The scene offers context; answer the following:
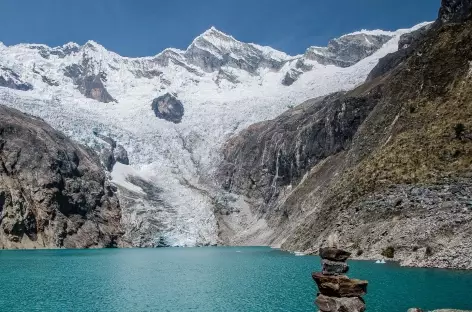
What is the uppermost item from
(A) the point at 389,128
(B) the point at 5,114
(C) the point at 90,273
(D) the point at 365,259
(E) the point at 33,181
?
(B) the point at 5,114

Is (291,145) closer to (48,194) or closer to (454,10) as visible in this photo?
(454,10)

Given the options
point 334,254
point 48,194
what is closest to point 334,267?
point 334,254

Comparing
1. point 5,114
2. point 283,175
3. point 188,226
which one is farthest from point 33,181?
point 283,175

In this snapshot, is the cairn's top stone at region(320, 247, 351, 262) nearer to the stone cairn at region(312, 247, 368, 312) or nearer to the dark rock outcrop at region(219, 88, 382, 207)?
the stone cairn at region(312, 247, 368, 312)

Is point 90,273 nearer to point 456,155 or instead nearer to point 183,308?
point 183,308

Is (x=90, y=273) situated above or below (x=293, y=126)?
below

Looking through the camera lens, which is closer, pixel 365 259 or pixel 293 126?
pixel 365 259
